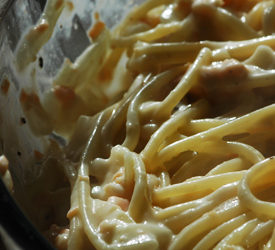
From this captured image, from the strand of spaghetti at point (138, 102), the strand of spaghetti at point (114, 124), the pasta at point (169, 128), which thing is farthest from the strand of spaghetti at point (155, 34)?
the strand of spaghetti at point (114, 124)

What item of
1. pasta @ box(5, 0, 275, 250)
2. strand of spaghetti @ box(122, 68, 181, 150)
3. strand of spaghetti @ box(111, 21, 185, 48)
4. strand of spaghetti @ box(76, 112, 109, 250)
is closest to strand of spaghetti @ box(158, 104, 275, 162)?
pasta @ box(5, 0, 275, 250)

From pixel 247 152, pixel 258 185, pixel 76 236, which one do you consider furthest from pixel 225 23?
pixel 76 236

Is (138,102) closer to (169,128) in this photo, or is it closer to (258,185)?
(169,128)

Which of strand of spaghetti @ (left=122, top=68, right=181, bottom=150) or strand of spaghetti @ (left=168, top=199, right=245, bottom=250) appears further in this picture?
strand of spaghetti @ (left=122, top=68, right=181, bottom=150)

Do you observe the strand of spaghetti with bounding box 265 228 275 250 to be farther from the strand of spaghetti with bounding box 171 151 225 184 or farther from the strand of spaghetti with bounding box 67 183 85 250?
the strand of spaghetti with bounding box 67 183 85 250

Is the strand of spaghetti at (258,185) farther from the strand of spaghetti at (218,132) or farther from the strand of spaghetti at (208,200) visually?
the strand of spaghetti at (218,132)

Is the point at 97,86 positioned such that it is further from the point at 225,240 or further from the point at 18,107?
the point at 225,240
